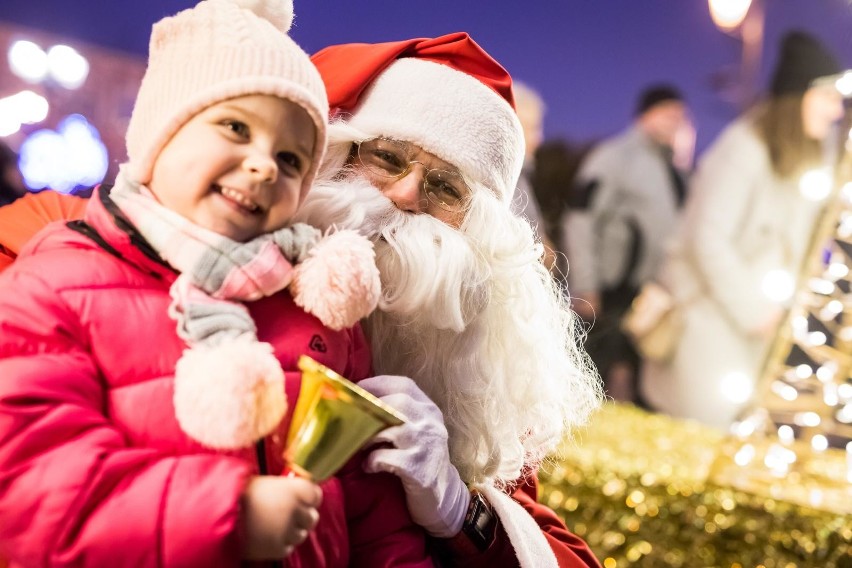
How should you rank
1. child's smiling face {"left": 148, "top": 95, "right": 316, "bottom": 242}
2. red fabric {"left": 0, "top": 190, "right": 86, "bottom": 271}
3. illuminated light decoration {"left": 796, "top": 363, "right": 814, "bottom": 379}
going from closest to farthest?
1. child's smiling face {"left": 148, "top": 95, "right": 316, "bottom": 242}
2. red fabric {"left": 0, "top": 190, "right": 86, "bottom": 271}
3. illuminated light decoration {"left": 796, "top": 363, "right": 814, "bottom": 379}

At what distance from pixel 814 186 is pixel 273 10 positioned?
3.73m

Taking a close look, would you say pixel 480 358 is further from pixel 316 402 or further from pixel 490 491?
pixel 316 402

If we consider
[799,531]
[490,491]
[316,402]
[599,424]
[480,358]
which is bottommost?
[599,424]

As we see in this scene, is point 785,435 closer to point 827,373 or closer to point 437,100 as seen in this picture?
point 827,373

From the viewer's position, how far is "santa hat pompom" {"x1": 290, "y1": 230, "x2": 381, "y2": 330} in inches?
35.1

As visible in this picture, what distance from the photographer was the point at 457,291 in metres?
1.15

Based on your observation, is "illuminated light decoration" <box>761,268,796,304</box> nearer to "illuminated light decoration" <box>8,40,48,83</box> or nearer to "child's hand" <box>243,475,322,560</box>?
"illuminated light decoration" <box>8,40,48,83</box>

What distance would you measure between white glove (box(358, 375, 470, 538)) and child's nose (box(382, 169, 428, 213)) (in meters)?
0.31

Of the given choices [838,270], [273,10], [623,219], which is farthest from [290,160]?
[623,219]

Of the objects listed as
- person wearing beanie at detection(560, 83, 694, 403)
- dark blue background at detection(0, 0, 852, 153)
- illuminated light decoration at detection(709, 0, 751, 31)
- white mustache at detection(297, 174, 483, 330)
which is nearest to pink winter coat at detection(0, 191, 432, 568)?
white mustache at detection(297, 174, 483, 330)

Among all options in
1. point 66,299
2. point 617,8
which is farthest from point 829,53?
point 66,299

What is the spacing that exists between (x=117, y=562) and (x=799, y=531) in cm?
245

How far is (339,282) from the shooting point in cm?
89

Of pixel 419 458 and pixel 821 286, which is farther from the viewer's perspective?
pixel 821 286
